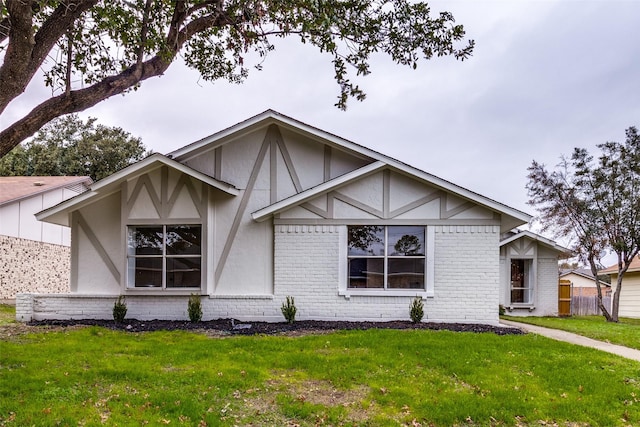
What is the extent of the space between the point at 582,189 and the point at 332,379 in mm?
16890

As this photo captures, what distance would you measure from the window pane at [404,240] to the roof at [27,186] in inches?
704

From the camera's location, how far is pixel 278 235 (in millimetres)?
11453

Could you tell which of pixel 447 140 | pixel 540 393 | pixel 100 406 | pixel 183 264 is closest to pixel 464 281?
pixel 540 393

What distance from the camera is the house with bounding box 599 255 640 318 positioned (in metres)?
23.5

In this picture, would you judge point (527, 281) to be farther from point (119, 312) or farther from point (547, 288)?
point (119, 312)

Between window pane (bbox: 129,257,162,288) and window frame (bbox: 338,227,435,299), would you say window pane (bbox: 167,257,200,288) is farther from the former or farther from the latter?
window frame (bbox: 338,227,435,299)

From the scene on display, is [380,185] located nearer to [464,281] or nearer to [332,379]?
[464,281]

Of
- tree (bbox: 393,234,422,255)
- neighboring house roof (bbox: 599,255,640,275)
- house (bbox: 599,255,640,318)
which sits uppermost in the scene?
tree (bbox: 393,234,422,255)

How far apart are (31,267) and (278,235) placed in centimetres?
1638

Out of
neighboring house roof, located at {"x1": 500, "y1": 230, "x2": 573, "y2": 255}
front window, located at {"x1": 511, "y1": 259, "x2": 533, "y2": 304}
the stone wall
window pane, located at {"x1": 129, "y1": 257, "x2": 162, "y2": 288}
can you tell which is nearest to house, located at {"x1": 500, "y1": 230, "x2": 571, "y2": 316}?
front window, located at {"x1": 511, "y1": 259, "x2": 533, "y2": 304}

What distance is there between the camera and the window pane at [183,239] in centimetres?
1166

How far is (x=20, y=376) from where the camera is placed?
6.37 meters

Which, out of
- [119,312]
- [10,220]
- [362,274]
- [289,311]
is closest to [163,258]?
[119,312]

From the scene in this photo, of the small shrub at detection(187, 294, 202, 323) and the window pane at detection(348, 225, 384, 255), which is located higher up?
the window pane at detection(348, 225, 384, 255)
